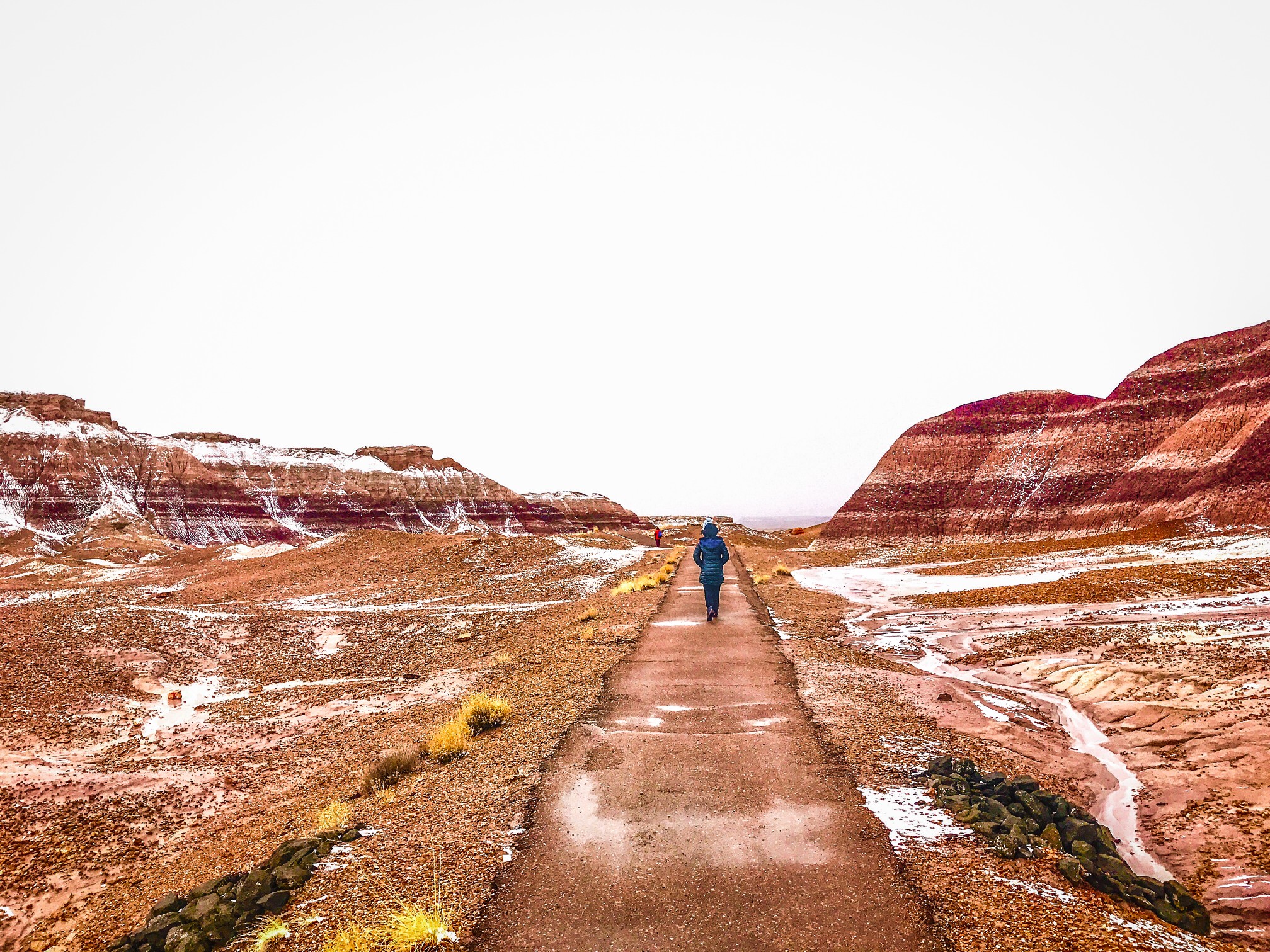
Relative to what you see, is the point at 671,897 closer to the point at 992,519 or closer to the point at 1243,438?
the point at 1243,438

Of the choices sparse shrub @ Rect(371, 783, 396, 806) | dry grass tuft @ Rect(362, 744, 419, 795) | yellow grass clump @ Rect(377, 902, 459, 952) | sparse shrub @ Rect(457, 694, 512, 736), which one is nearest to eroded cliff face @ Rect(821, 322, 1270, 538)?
sparse shrub @ Rect(457, 694, 512, 736)

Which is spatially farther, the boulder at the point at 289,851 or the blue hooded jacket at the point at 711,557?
the blue hooded jacket at the point at 711,557

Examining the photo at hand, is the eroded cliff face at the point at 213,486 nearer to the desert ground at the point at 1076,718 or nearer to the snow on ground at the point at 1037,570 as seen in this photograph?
the snow on ground at the point at 1037,570

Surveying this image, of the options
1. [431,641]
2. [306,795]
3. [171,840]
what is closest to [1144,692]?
[306,795]

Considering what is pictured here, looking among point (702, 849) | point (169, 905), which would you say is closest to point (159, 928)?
point (169, 905)

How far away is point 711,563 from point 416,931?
12.3m

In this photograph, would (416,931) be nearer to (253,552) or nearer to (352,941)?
(352,941)

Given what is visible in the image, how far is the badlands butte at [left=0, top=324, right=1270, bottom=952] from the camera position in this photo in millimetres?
4703

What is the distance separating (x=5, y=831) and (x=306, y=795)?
3.91 m

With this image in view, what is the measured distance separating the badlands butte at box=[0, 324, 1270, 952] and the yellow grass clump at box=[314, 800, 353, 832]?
16cm

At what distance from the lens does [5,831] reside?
845 centimetres

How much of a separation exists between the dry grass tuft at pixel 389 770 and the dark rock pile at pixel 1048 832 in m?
6.58

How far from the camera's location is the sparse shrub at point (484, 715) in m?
9.80

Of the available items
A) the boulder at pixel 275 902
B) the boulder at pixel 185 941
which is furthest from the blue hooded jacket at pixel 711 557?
the boulder at pixel 185 941
